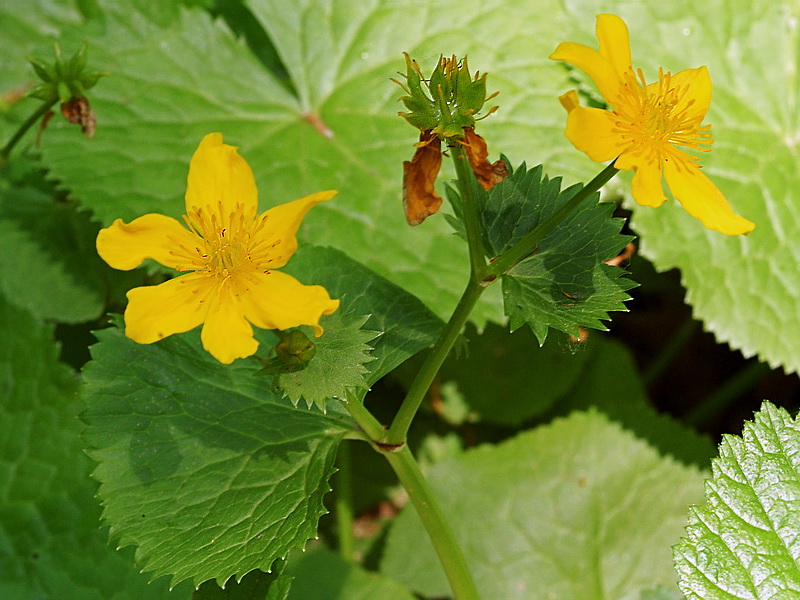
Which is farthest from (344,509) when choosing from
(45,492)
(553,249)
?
(553,249)

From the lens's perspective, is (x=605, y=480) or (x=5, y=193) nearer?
(x=605, y=480)

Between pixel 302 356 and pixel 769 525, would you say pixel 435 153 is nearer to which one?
pixel 302 356

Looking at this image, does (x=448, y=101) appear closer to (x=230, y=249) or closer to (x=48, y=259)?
(x=230, y=249)

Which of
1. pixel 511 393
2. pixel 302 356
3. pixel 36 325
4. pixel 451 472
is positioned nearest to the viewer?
pixel 302 356

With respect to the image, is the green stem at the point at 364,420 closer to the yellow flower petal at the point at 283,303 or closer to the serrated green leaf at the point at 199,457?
the serrated green leaf at the point at 199,457

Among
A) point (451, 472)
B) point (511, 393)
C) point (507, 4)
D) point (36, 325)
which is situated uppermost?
point (507, 4)

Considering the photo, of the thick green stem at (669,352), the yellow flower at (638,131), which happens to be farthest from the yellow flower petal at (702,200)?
the thick green stem at (669,352)

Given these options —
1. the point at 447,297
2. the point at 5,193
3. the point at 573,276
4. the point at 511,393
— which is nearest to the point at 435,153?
the point at 573,276
